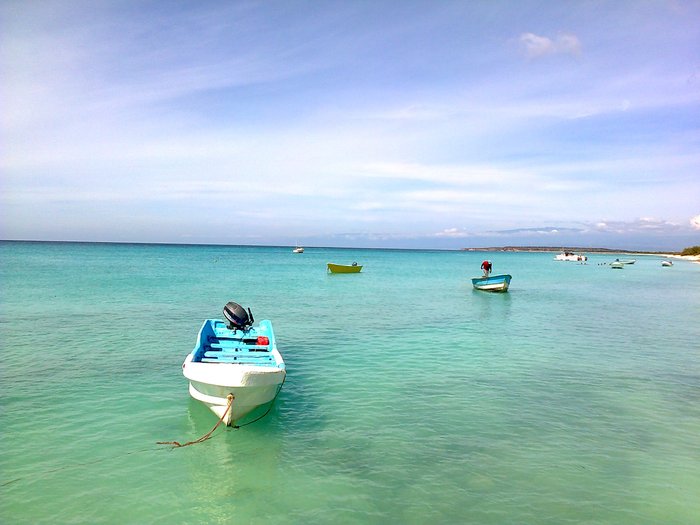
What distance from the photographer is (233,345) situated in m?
13.2

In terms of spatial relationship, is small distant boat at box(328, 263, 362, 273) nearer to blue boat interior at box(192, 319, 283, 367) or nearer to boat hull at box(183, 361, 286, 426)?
blue boat interior at box(192, 319, 283, 367)

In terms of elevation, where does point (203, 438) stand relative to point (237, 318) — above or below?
below

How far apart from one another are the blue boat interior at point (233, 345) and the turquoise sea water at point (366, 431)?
120cm

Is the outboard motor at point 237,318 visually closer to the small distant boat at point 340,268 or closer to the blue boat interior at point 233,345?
the blue boat interior at point 233,345

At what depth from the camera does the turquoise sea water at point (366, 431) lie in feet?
24.0

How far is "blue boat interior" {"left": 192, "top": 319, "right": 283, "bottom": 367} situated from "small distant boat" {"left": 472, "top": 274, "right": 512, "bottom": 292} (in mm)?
28714

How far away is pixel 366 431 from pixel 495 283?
3184 cm

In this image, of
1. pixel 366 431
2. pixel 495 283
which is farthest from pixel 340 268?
pixel 366 431

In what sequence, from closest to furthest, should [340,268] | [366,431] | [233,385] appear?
1. [233,385]
2. [366,431]
3. [340,268]

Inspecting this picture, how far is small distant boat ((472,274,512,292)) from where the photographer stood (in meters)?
38.8

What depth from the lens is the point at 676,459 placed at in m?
9.01

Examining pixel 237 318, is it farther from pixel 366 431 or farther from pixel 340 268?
pixel 340 268

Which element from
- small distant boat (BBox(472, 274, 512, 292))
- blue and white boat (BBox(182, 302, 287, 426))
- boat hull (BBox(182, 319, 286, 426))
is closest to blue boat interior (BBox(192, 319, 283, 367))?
blue and white boat (BBox(182, 302, 287, 426))

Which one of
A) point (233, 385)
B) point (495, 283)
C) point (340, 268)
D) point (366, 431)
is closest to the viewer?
point (233, 385)
